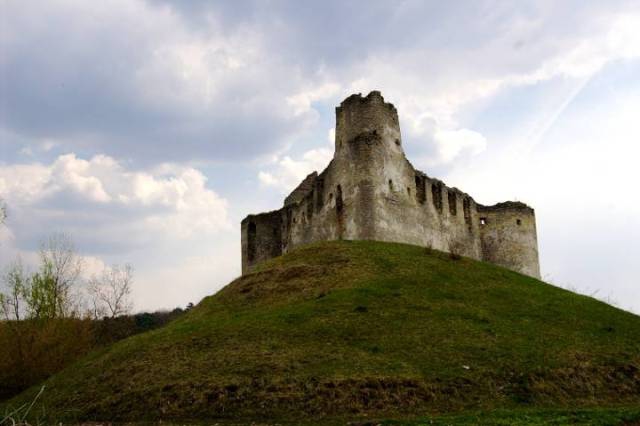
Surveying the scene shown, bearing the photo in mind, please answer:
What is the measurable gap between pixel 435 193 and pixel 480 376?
25.3 m

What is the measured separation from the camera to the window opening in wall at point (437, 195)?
1639 inches

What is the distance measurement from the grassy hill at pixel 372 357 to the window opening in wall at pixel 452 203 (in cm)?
1616

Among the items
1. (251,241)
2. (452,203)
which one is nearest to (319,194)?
(452,203)

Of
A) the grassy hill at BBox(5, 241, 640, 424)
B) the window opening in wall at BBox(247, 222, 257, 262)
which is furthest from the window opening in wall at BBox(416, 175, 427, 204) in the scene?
the window opening in wall at BBox(247, 222, 257, 262)

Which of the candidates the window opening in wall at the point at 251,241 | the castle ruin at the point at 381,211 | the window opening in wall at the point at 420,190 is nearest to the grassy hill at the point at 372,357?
the castle ruin at the point at 381,211

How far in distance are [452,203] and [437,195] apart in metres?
2.55

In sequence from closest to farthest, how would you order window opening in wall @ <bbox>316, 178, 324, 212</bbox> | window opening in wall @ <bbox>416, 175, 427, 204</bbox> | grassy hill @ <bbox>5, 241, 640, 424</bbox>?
grassy hill @ <bbox>5, 241, 640, 424</bbox> < window opening in wall @ <bbox>416, 175, 427, 204</bbox> < window opening in wall @ <bbox>316, 178, 324, 212</bbox>

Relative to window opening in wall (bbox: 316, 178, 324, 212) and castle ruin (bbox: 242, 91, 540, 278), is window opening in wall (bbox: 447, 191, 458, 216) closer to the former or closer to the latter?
castle ruin (bbox: 242, 91, 540, 278)

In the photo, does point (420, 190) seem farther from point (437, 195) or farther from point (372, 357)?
point (372, 357)

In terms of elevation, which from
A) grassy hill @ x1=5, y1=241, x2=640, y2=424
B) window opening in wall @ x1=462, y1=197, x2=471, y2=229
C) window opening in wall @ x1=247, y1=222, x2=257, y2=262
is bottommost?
grassy hill @ x1=5, y1=241, x2=640, y2=424

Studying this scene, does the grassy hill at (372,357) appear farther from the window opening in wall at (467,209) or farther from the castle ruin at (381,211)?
the window opening in wall at (467,209)

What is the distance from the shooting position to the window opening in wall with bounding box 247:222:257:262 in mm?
48219

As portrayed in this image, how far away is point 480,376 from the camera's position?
57.7 ft

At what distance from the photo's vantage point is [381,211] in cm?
3525
